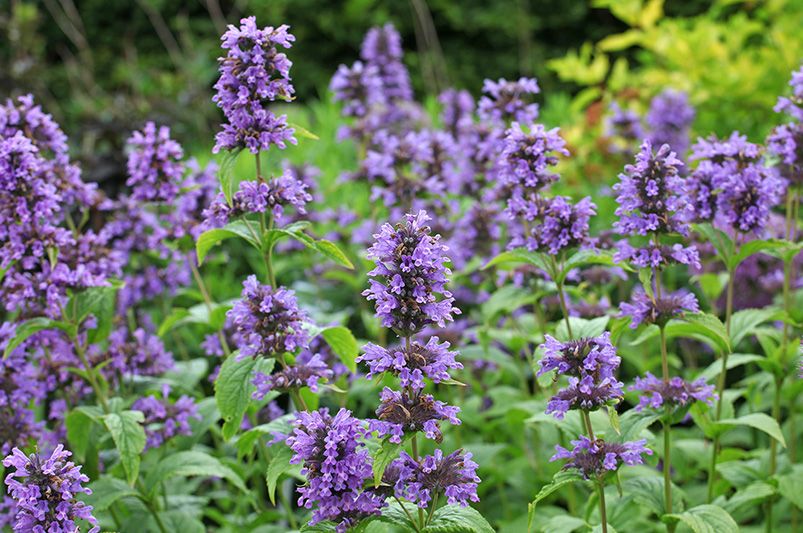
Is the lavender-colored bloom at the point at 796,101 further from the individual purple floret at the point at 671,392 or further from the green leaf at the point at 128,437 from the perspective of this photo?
the green leaf at the point at 128,437

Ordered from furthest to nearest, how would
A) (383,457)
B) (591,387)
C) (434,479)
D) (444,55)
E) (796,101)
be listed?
(444,55), (796,101), (591,387), (434,479), (383,457)

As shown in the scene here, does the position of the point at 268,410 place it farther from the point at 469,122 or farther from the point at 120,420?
the point at 469,122

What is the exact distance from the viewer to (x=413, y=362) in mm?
2641

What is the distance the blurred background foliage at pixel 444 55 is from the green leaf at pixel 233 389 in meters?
4.70

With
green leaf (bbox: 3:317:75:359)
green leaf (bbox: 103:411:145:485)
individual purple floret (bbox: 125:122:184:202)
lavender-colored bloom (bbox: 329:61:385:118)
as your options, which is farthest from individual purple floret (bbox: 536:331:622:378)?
lavender-colored bloom (bbox: 329:61:385:118)

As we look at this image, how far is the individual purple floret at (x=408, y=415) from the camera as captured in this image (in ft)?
8.50

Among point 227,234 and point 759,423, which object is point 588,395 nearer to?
point 759,423

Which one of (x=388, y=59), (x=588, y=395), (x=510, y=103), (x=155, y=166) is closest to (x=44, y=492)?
(x=588, y=395)

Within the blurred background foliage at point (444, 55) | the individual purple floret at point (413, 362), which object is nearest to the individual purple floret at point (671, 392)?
the individual purple floret at point (413, 362)

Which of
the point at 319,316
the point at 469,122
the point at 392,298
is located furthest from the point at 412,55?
the point at 392,298

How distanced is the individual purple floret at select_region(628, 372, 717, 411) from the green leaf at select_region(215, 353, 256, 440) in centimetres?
134

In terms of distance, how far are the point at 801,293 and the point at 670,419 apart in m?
1.91

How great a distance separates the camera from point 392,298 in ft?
8.60

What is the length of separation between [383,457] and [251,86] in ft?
4.26
